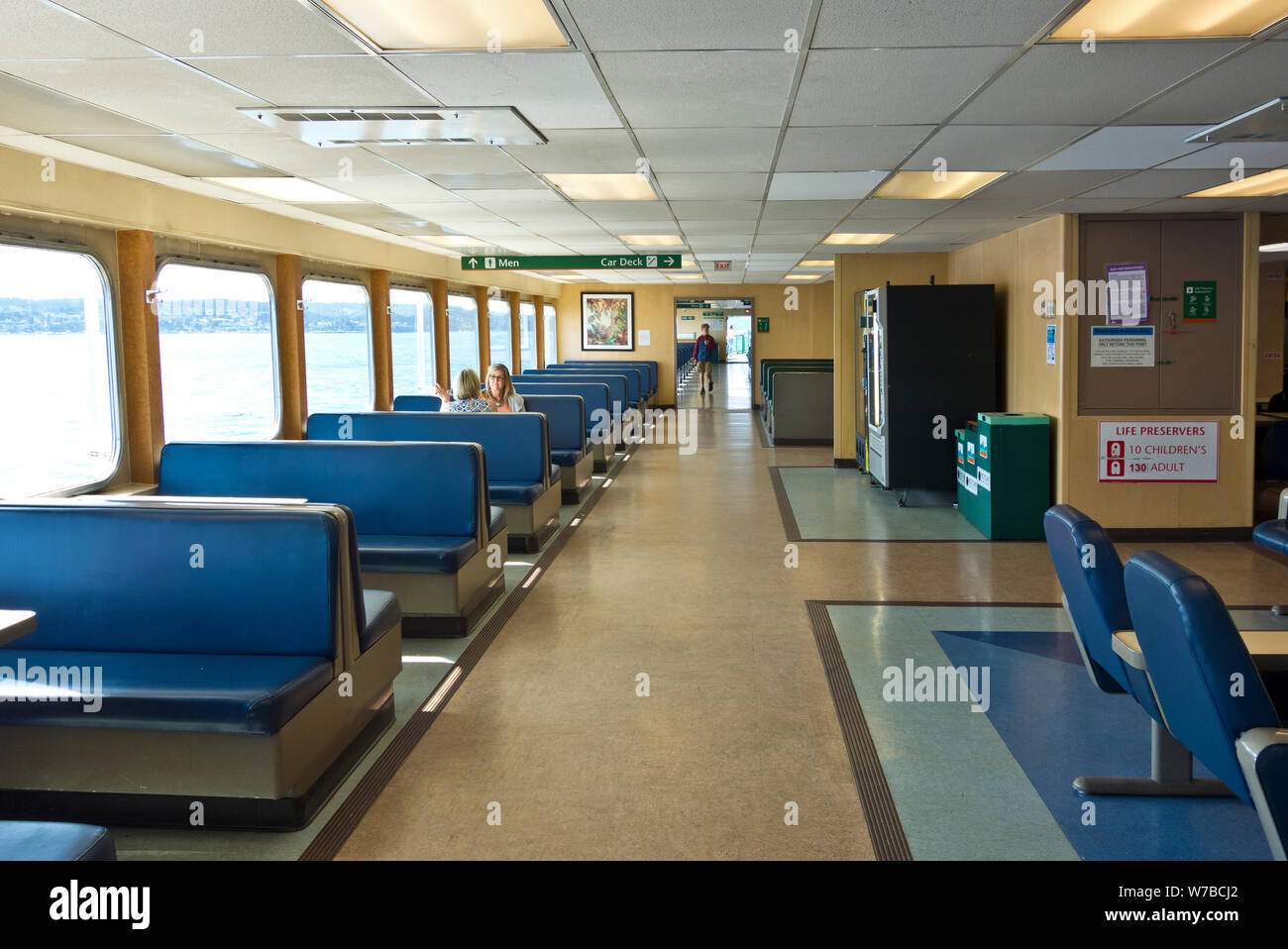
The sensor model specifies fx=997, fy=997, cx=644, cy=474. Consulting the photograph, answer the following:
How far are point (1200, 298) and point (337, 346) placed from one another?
287 inches

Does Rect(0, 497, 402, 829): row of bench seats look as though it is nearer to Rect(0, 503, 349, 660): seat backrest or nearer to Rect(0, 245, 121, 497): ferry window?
Rect(0, 503, 349, 660): seat backrest

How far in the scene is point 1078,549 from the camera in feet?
10.2

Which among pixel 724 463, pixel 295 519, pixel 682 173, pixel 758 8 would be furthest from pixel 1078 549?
pixel 724 463

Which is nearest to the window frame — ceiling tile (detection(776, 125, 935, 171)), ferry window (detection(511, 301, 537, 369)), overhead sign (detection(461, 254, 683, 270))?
overhead sign (detection(461, 254, 683, 270))

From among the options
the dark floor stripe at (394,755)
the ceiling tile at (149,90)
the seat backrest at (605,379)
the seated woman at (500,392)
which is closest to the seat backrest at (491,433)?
the seated woman at (500,392)

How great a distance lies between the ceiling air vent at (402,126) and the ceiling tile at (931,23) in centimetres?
158

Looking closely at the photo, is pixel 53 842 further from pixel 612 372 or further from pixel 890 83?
pixel 612 372

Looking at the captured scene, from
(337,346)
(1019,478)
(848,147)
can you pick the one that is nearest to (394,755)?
(848,147)

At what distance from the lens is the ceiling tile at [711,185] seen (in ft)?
19.4

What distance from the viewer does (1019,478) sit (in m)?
7.57

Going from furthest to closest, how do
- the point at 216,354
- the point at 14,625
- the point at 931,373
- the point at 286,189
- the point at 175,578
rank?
the point at 931,373
the point at 216,354
the point at 286,189
the point at 175,578
the point at 14,625

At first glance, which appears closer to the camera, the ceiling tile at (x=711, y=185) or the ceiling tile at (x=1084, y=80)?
the ceiling tile at (x=1084, y=80)

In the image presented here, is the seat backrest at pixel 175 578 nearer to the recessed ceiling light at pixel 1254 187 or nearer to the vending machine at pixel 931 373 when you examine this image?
the recessed ceiling light at pixel 1254 187
